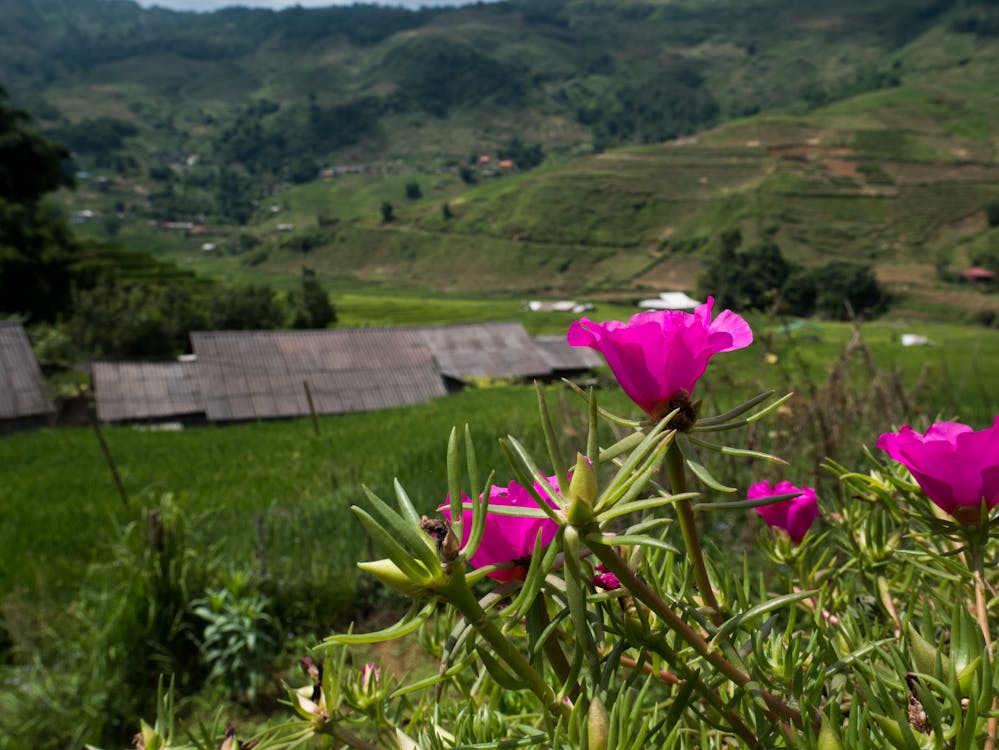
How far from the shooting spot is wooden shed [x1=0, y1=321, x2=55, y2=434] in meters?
16.3

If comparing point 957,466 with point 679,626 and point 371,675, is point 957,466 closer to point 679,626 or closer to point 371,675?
point 679,626

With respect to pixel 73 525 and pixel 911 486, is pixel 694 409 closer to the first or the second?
pixel 911 486

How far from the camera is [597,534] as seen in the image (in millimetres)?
497

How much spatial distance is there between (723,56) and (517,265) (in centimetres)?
12647

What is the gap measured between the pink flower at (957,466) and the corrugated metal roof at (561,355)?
2050 centimetres

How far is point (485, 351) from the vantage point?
69.5 ft

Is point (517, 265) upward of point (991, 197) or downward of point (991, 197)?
downward

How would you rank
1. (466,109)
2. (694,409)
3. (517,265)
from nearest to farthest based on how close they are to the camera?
1. (694,409)
2. (517,265)
3. (466,109)

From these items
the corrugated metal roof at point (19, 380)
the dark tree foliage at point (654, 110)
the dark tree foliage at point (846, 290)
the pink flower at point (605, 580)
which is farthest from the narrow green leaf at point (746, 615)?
the dark tree foliage at point (654, 110)

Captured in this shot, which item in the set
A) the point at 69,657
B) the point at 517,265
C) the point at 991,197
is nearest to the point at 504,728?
the point at 69,657

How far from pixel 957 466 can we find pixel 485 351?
20.6 meters

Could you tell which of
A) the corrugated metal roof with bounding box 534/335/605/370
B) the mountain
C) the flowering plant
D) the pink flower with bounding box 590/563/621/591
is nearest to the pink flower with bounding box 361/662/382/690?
the flowering plant

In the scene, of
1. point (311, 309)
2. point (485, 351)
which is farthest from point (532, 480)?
point (311, 309)

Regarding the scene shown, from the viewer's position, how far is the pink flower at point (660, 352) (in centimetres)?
64
